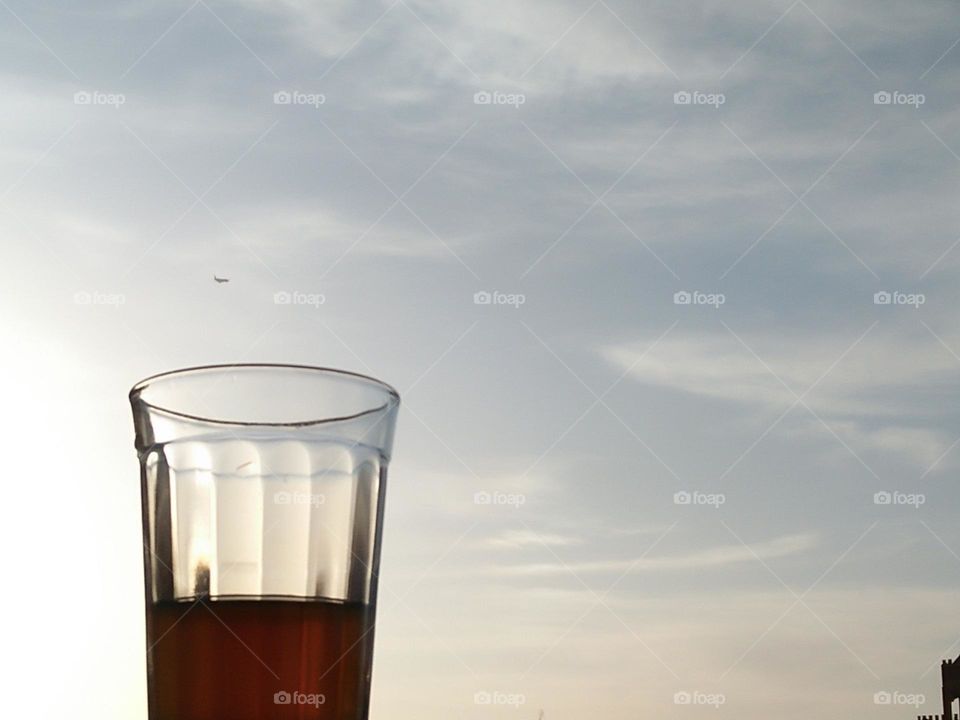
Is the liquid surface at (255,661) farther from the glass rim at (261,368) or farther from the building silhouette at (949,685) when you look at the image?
the building silhouette at (949,685)

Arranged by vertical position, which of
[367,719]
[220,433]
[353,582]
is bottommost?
[367,719]

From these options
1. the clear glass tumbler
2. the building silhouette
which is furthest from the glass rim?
the building silhouette

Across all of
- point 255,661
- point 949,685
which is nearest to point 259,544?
point 255,661

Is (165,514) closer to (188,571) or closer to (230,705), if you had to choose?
(188,571)

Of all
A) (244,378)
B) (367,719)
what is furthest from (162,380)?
(367,719)

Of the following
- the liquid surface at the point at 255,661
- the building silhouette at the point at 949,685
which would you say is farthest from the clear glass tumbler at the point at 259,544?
the building silhouette at the point at 949,685

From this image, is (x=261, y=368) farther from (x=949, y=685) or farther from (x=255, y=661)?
(x=949, y=685)

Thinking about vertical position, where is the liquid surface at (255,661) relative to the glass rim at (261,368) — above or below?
below
